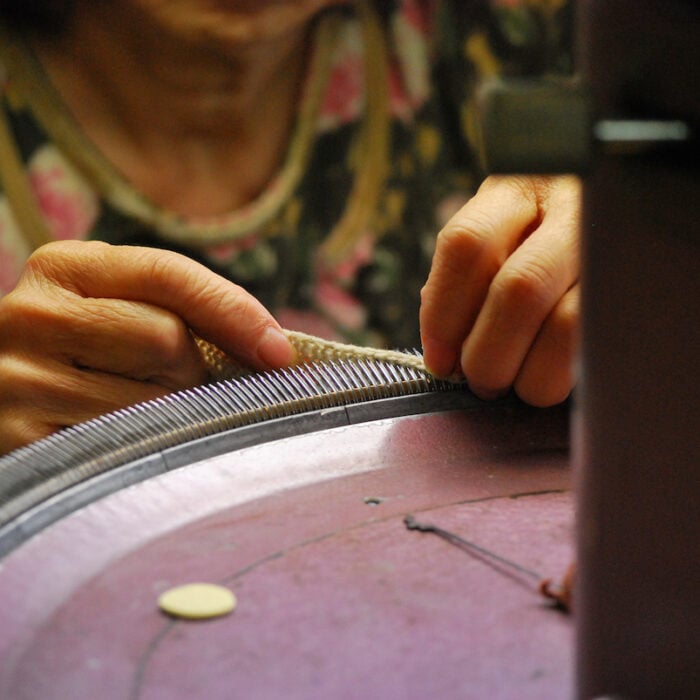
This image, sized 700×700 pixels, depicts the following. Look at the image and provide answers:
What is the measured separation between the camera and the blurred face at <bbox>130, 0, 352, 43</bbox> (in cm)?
111

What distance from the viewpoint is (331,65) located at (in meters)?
1.28

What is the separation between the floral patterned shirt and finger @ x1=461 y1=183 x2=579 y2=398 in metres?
0.69

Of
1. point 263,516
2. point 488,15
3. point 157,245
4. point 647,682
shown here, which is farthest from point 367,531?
point 488,15

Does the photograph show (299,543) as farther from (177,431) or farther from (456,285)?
(456,285)

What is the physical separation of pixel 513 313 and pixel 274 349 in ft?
0.56

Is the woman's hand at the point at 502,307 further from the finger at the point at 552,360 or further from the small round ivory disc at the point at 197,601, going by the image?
the small round ivory disc at the point at 197,601

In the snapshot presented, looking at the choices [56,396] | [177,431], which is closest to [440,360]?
[177,431]

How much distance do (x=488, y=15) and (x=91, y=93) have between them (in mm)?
544

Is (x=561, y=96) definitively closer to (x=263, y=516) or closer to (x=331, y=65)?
(x=263, y=516)

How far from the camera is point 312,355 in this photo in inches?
26.9

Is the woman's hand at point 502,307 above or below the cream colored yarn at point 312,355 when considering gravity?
above

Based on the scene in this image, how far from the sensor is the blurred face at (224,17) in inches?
43.6

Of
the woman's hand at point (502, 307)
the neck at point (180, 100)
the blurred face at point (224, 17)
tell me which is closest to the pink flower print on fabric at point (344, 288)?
the neck at point (180, 100)

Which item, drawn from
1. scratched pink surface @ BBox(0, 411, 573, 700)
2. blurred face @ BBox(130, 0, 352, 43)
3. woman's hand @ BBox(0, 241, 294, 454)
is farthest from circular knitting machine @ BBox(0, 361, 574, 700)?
blurred face @ BBox(130, 0, 352, 43)
